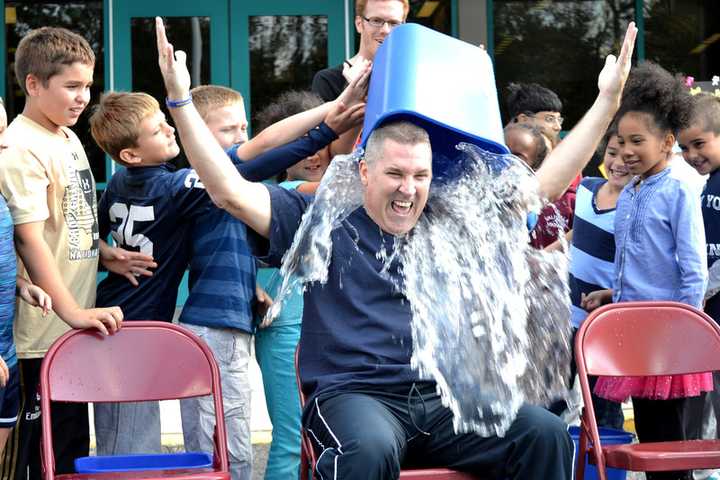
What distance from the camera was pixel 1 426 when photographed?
12.8 feet

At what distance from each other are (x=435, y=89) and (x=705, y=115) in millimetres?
1686

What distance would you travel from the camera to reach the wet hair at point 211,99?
450 cm

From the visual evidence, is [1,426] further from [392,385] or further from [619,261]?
[619,261]

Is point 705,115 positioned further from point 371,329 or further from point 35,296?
point 35,296

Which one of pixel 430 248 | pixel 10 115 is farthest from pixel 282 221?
pixel 10 115

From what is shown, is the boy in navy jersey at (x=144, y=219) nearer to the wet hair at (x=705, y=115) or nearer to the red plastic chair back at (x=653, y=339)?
the red plastic chair back at (x=653, y=339)

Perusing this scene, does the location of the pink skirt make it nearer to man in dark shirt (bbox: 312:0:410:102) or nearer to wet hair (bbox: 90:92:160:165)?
man in dark shirt (bbox: 312:0:410:102)

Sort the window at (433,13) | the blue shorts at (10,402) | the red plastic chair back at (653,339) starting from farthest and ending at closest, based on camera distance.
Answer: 1. the window at (433,13)
2. the red plastic chair back at (653,339)
3. the blue shorts at (10,402)

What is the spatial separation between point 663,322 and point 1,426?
7.83 ft

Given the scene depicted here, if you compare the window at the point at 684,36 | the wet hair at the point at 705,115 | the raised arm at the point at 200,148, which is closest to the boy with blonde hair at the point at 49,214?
the raised arm at the point at 200,148

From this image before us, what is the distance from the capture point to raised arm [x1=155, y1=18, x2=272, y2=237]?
3.46m

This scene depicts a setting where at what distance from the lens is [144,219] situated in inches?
170

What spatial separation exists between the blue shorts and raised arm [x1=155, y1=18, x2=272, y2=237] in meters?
1.03

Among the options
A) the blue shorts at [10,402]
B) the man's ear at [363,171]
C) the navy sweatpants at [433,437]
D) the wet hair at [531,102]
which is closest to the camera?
the navy sweatpants at [433,437]
